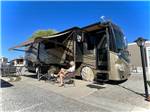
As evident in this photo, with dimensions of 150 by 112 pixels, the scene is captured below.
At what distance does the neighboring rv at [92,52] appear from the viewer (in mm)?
7984

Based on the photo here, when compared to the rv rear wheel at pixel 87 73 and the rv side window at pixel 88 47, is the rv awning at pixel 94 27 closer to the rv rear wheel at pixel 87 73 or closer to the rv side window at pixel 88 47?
the rv side window at pixel 88 47

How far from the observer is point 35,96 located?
6.09 m

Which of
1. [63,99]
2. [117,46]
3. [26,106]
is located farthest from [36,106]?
[117,46]

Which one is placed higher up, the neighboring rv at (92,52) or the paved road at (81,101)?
the neighboring rv at (92,52)

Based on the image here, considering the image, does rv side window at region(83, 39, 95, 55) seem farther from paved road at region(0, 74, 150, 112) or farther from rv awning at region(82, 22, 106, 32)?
paved road at region(0, 74, 150, 112)

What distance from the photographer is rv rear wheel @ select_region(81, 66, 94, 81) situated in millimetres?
9016

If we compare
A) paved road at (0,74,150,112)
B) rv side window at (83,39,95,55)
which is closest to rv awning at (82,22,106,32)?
rv side window at (83,39,95,55)

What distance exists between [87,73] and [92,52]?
47.5 inches

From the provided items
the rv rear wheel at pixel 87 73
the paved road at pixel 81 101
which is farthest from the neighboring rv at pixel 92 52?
the paved road at pixel 81 101

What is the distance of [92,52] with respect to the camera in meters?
9.33


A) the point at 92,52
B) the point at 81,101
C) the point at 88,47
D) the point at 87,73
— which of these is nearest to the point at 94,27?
the point at 88,47

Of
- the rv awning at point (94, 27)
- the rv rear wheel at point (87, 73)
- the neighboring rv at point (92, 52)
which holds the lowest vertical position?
the rv rear wheel at point (87, 73)

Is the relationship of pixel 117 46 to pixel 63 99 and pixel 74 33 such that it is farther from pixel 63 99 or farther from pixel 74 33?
pixel 63 99

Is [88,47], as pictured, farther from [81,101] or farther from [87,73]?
[81,101]
